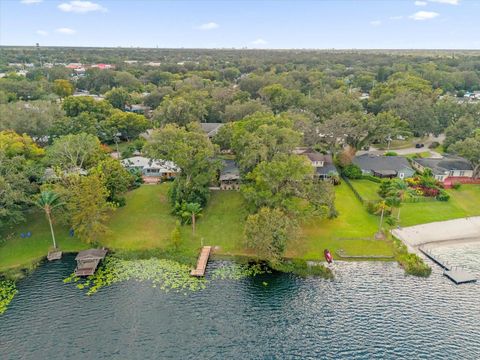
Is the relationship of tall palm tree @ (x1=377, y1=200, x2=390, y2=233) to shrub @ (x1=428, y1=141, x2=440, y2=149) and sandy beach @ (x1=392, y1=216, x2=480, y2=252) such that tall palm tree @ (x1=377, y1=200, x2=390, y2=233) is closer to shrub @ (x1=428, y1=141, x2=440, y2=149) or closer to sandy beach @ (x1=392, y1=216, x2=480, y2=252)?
sandy beach @ (x1=392, y1=216, x2=480, y2=252)

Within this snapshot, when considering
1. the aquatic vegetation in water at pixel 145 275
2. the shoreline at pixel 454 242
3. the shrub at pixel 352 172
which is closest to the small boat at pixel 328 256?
the shoreline at pixel 454 242

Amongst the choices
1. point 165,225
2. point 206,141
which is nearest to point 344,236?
point 206,141

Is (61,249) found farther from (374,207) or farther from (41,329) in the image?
(374,207)

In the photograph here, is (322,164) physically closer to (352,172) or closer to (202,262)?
(352,172)

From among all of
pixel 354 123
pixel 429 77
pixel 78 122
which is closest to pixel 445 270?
pixel 354 123

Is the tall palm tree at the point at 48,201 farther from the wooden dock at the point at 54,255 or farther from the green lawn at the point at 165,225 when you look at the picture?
the green lawn at the point at 165,225

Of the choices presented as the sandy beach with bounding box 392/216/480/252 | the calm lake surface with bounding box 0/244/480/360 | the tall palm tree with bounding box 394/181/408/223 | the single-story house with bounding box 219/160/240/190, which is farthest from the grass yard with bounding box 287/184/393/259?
the single-story house with bounding box 219/160/240/190
